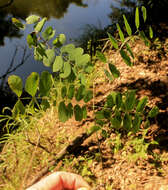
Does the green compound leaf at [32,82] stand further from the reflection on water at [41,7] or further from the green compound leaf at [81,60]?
the reflection on water at [41,7]

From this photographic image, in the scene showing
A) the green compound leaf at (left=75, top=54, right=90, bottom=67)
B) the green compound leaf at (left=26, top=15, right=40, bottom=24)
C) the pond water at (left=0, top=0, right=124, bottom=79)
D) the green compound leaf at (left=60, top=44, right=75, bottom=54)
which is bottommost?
the green compound leaf at (left=75, top=54, right=90, bottom=67)

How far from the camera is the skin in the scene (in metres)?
0.84

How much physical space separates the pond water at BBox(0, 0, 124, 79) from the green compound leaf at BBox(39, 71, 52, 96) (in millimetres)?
3723

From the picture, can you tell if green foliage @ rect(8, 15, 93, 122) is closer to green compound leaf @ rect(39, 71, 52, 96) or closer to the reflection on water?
green compound leaf @ rect(39, 71, 52, 96)

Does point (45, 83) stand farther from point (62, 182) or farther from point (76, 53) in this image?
point (62, 182)

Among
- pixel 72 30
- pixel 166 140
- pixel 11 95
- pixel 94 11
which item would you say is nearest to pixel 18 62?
pixel 11 95

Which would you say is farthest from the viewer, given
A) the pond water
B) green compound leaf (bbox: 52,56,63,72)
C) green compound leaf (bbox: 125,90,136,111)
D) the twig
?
the pond water

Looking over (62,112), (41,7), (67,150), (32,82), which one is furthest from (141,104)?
(41,7)

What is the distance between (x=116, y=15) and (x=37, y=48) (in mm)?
4396

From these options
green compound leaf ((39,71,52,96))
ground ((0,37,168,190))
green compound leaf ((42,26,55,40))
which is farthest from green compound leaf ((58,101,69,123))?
ground ((0,37,168,190))

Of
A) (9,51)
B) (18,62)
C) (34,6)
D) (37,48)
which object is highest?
(34,6)

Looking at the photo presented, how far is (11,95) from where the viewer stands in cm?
397

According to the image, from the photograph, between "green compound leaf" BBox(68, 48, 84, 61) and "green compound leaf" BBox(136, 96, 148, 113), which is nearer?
"green compound leaf" BBox(136, 96, 148, 113)

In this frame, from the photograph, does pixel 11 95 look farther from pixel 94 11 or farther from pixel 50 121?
pixel 94 11
